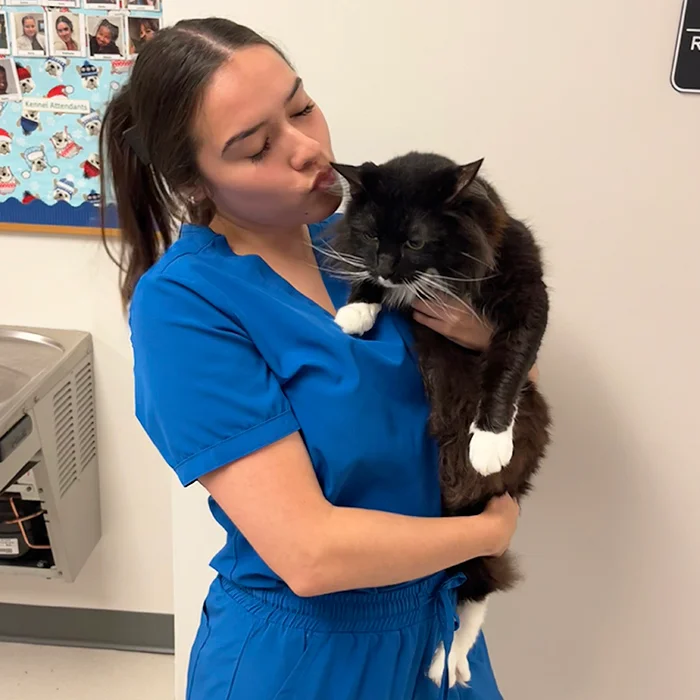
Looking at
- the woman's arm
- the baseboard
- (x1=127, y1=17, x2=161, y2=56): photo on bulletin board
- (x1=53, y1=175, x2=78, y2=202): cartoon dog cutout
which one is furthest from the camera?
the baseboard

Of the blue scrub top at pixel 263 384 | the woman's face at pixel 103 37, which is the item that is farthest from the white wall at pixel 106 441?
the blue scrub top at pixel 263 384

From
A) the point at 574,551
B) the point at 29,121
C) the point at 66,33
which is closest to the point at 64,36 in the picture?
the point at 66,33

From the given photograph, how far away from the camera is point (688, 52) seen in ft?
4.04

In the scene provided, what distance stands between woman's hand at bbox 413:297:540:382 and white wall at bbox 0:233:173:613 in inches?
40.5

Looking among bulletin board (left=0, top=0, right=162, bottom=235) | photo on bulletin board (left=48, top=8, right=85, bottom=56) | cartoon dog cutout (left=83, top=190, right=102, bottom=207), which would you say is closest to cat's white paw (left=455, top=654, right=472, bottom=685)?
bulletin board (left=0, top=0, right=162, bottom=235)

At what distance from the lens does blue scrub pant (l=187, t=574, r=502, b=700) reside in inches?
41.1

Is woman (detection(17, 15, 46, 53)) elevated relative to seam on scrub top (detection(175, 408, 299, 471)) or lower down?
elevated

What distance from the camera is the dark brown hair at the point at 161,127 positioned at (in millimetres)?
927

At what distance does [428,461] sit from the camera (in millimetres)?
1079

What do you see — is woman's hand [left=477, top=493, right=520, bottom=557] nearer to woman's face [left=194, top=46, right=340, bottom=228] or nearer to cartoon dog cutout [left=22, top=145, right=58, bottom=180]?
woman's face [left=194, top=46, right=340, bottom=228]

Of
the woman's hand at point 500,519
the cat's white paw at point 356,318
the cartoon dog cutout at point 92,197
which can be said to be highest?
the cat's white paw at point 356,318

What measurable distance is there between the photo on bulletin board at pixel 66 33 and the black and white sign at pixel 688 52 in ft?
4.26

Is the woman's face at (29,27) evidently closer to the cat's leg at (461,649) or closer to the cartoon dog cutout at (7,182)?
the cartoon dog cutout at (7,182)

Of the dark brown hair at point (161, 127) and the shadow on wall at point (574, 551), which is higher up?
the dark brown hair at point (161, 127)
